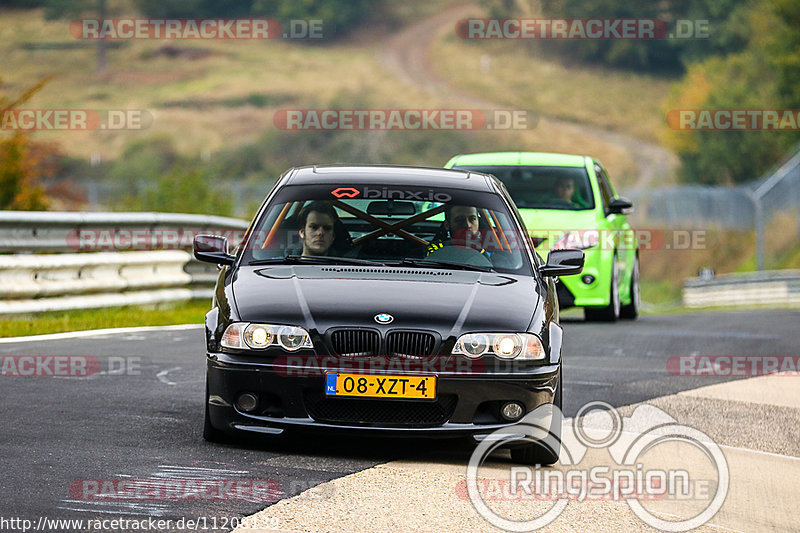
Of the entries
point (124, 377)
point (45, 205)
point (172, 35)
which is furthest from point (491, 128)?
point (124, 377)

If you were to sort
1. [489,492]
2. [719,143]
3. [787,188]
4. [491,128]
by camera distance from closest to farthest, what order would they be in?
1. [489,492]
2. [787,188]
3. [719,143]
4. [491,128]

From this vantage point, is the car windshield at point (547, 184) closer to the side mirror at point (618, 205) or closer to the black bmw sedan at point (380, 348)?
the side mirror at point (618, 205)

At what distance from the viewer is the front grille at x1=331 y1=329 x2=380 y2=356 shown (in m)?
6.74

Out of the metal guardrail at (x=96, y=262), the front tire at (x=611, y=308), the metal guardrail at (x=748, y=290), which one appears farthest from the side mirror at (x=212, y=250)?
the metal guardrail at (x=748, y=290)

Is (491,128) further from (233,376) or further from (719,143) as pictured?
(233,376)

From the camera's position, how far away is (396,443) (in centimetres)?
750

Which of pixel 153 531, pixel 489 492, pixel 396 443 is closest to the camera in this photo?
pixel 153 531

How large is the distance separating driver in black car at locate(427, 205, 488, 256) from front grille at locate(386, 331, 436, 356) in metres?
1.18

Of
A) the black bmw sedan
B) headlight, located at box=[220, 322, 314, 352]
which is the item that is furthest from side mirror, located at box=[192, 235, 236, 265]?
headlight, located at box=[220, 322, 314, 352]

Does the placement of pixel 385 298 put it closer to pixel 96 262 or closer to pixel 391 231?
pixel 391 231

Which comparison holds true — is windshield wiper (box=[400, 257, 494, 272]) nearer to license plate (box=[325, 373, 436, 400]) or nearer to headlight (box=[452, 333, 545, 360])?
headlight (box=[452, 333, 545, 360])

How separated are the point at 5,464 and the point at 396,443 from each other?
2.14 m

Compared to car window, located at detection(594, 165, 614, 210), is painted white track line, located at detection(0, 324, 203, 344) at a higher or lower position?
Result: lower

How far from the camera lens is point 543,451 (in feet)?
22.9
